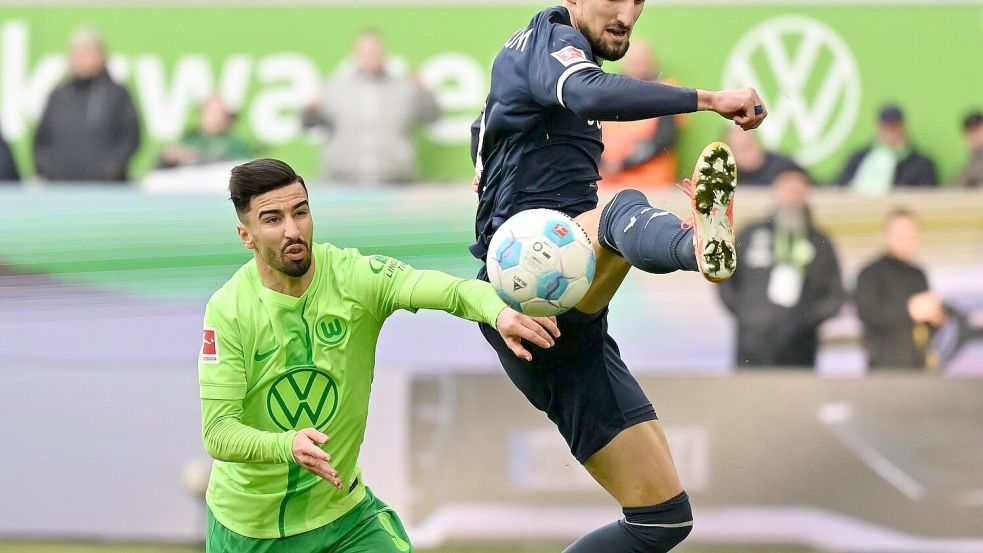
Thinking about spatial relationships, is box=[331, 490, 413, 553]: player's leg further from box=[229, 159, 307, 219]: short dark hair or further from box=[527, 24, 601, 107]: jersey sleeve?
box=[527, 24, 601, 107]: jersey sleeve

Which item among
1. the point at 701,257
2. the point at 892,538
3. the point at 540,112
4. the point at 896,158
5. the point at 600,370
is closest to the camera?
the point at 701,257

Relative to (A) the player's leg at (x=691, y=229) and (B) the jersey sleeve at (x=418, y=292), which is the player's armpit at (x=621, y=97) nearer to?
(A) the player's leg at (x=691, y=229)

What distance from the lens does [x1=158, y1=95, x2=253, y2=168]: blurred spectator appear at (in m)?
11.9

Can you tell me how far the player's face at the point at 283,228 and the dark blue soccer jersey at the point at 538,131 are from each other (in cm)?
83

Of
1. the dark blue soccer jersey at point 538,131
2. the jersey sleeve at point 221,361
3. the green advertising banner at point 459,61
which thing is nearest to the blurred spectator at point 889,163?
the green advertising banner at point 459,61

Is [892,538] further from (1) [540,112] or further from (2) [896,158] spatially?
(1) [540,112]

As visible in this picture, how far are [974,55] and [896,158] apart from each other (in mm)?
1176

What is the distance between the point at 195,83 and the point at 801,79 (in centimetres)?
494

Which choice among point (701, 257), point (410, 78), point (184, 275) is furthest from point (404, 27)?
point (701, 257)

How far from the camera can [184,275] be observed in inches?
445

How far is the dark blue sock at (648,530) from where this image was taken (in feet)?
21.8

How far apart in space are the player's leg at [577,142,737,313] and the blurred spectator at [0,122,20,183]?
752 centimetres

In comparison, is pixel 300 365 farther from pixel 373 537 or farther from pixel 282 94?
pixel 282 94

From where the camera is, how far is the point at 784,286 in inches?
436
